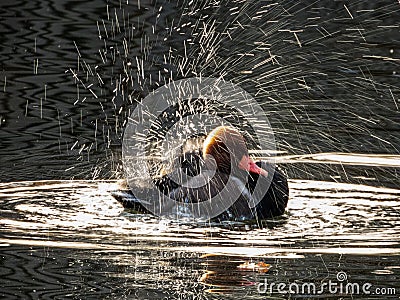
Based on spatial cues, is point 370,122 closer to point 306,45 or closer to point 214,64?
point 214,64

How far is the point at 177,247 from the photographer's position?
6.23m

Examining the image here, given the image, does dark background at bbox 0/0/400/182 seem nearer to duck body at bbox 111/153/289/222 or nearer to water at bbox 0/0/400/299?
water at bbox 0/0/400/299

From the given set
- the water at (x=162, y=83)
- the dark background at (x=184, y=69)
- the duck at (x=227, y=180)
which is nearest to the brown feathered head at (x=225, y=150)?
the duck at (x=227, y=180)

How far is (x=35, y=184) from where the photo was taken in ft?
26.3

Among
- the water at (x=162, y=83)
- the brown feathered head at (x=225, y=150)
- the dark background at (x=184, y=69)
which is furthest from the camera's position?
the dark background at (x=184, y=69)

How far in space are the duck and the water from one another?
143 mm

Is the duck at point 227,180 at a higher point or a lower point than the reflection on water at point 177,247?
higher

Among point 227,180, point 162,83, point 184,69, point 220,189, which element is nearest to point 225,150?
point 227,180

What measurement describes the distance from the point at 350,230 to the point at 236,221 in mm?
853

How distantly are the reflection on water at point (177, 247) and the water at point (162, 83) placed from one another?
0.01m

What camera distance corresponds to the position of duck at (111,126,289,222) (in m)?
7.27

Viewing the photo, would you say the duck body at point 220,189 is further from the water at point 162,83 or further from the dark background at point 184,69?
the dark background at point 184,69

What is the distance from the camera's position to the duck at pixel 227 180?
7.27 m

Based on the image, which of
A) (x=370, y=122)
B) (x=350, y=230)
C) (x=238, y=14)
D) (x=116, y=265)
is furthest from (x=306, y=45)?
(x=116, y=265)
